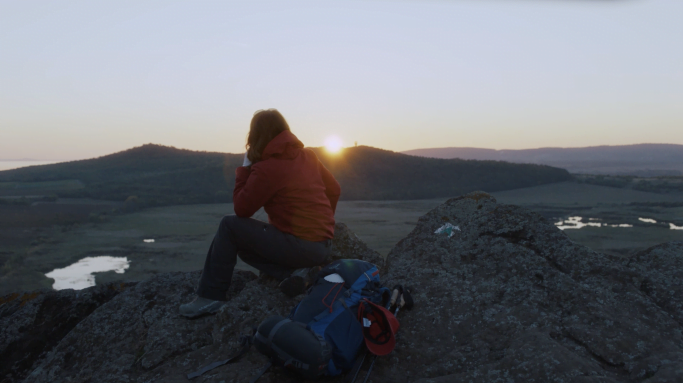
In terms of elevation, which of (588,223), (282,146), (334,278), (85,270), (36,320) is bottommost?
(588,223)

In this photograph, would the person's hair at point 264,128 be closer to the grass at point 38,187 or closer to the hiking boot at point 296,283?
the hiking boot at point 296,283

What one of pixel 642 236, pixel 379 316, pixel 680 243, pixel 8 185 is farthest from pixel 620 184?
pixel 8 185

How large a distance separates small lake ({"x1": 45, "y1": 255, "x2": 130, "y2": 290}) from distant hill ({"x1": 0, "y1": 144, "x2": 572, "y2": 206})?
22019mm

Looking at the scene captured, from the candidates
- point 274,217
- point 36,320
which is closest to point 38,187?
point 36,320

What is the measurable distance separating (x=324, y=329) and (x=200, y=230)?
31.3 meters

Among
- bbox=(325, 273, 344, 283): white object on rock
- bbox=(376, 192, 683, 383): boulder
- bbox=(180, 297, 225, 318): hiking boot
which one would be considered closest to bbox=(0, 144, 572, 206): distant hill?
bbox=(376, 192, 683, 383): boulder

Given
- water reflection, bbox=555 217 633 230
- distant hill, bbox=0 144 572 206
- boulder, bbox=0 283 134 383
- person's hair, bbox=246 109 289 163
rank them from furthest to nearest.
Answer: distant hill, bbox=0 144 572 206
water reflection, bbox=555 217 633 230
boulder, bbox=0 283 134 383
person's hair, bbox=246 109 289 163

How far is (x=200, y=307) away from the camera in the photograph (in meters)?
4.20

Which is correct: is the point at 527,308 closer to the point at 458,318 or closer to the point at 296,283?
the point at 458,318

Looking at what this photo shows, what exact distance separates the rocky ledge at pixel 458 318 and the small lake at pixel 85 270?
44.8ft

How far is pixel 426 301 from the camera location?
3.93 meters

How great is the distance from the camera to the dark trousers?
163 inches

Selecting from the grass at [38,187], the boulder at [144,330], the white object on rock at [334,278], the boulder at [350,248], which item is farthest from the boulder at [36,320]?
the grass at [38,187]

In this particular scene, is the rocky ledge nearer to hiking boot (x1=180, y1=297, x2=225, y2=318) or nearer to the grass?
hiking boot (x1=180, y1=297, x2=225, y2=318)
